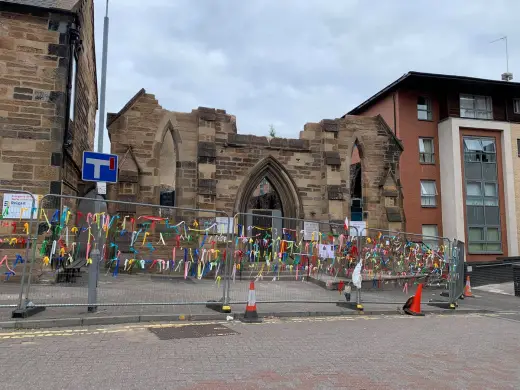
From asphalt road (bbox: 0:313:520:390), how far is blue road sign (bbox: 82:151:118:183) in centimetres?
275

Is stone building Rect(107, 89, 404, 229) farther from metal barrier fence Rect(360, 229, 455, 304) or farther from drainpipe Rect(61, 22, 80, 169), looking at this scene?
metal barrier fence Rect(360, 229, 455, 304)

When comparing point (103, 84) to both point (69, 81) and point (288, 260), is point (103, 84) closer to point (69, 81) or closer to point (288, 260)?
point (69, 81)

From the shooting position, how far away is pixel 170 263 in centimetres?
845

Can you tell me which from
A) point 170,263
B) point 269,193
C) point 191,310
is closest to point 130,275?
point 170,263

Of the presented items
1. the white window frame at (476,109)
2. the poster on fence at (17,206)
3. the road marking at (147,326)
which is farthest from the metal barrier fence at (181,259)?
the white window frame at (476,109)

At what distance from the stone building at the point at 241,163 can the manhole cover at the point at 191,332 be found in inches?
296

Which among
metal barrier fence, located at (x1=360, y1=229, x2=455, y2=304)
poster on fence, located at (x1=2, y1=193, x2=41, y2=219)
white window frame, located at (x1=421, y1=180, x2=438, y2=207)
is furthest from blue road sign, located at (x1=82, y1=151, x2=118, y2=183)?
white window frame, located at (x1=421, y1=180, x2=438, y2=207)

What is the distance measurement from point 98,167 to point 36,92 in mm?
5102

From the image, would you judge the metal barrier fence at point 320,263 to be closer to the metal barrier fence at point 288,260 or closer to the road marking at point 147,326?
the metal barrier fence at point 288,260

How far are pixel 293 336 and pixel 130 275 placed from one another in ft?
10.6

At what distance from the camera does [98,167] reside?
806 cm

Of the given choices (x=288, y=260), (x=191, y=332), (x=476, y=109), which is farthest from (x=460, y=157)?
(x=191, y=332)

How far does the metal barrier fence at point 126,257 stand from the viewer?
7.58 m

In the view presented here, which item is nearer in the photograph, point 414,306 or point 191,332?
point 191,332
